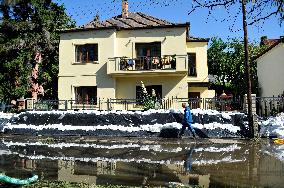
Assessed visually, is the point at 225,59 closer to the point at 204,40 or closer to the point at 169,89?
the point at 204,40

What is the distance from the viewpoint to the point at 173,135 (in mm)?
16656

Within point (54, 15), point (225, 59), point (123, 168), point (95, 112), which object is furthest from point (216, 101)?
point (225, 59)

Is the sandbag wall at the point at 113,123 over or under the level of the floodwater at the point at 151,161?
over

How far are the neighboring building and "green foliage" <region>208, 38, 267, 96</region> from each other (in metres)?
10.5

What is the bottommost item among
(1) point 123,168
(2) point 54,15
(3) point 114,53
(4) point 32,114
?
(1) point 123,168

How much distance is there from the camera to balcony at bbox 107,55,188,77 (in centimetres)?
2481

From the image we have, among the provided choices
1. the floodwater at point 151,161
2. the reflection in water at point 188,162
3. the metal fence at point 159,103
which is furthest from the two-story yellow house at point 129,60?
the reflection in water at point 188,162

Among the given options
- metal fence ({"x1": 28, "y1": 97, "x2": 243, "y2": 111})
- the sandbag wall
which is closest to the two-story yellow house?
metal fence ({"x1": 28, "y1": 97, "x2": 243, "y2": 111})

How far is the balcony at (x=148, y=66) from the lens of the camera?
2481 cm

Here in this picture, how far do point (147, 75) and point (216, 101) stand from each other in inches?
297

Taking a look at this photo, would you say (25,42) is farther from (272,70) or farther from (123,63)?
(272,70)

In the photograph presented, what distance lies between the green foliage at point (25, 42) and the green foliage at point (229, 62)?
789 inches

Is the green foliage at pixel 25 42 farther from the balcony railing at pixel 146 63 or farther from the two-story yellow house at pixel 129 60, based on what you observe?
the balcony railing at pixel 146 63

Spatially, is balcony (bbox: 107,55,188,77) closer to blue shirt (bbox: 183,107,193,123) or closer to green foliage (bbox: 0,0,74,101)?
green foliage (bbox: 0,0,74,101)
